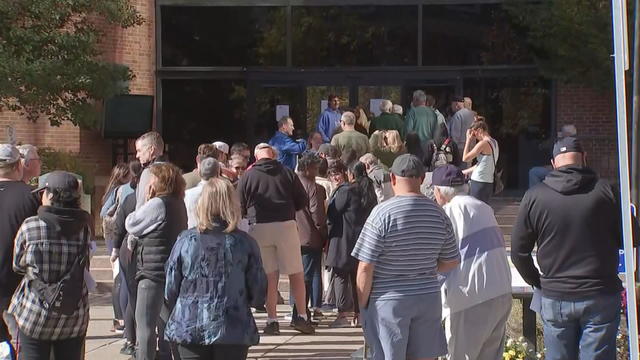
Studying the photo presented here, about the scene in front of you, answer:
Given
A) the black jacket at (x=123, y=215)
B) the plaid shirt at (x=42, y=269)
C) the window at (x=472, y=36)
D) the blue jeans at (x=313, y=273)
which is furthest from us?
the window at (x=472, y=36)

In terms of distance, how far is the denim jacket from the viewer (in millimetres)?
5863

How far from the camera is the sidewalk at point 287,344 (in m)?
9.30

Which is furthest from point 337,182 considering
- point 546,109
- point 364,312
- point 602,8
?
point 546,109

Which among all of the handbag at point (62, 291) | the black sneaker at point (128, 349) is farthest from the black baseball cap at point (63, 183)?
the black sneaker at point (128, 349)

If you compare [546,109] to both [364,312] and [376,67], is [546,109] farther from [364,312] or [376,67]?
[364,312]

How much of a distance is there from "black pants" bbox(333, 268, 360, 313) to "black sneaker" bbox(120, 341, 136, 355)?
2373mm

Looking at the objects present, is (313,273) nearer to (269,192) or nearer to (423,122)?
(269,192)

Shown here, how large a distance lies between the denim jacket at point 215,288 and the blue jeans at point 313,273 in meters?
4.74

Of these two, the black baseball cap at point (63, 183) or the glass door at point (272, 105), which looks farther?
the glass door at point (272, 105)

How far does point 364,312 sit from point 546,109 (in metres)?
14.5

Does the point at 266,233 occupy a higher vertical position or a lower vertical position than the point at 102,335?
higher

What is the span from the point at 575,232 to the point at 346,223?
165 inches

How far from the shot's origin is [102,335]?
10328 mm

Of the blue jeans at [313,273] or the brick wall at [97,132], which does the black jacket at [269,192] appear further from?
the brick wall at [97,132]
